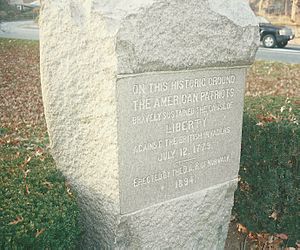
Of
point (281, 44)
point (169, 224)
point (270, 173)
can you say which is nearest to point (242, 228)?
point (270, 173)

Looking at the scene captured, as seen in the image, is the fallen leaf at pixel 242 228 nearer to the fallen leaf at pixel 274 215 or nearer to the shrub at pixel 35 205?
the fallen leaf at pixel 274 215

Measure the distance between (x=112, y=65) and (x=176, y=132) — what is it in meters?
0.74

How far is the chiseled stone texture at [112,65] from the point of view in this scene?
9.46ft

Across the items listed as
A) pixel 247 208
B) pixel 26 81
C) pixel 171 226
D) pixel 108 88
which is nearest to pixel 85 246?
pixel 171 226

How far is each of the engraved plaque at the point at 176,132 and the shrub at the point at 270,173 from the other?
36 centimetres

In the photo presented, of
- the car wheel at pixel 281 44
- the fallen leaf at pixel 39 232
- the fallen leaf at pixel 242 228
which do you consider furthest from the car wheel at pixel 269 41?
the fallen leaf at pixel 39 232

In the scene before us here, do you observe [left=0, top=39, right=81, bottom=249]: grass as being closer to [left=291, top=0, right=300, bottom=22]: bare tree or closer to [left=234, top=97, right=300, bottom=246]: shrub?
[left=234, top=97, right=300, bottom=246]: shrub

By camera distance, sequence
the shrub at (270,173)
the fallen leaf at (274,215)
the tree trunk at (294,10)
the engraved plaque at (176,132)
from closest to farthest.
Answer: the engraved plaque at (176,132), the shrub at (270,173), the fallen leaf at (274,215), the tree trunk at (294,10)

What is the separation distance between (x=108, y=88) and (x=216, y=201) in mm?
1397

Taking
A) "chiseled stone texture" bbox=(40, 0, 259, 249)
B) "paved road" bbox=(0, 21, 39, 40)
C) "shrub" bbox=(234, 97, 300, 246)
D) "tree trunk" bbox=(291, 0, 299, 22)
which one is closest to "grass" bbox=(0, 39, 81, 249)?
"chiseled stone texture" bbox=(40, 0, 259, 249)

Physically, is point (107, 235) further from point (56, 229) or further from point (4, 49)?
point (4, 49)

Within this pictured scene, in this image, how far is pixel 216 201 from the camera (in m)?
3.76

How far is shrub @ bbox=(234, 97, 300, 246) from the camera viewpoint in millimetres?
4016

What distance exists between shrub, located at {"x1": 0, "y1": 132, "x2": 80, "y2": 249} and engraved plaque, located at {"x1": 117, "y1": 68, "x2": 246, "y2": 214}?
0.42 meters
